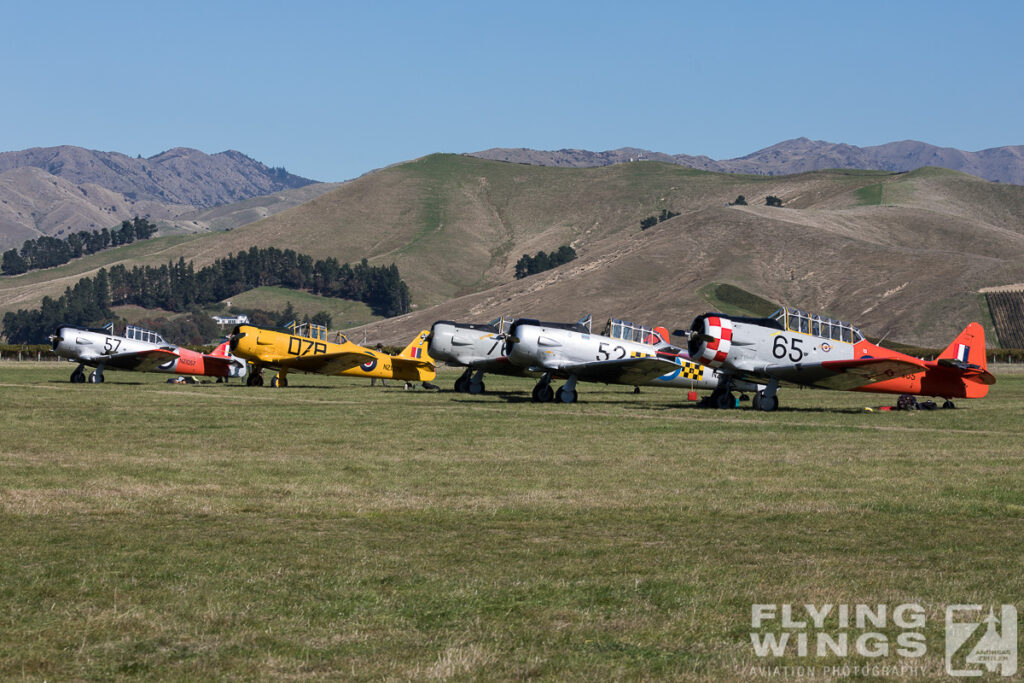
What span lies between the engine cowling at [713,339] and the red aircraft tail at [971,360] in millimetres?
6464

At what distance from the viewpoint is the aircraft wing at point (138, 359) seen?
4356 centimetres

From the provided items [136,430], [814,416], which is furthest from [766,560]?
[814,416]

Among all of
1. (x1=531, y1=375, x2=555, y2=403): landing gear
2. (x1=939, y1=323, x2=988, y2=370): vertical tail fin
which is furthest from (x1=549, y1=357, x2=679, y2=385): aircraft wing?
(x1=939, y1=323, x2=988, y2=370): vertical tail fin

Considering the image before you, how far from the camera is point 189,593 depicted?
7527mm

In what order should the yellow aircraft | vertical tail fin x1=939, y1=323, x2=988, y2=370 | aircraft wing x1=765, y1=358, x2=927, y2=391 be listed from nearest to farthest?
aircraft wing x1=765, y1=358, x2=927, y2=391 < vertical tail fin x1=939, y1=323, x2=988, y2=370 < the yellow aircraft

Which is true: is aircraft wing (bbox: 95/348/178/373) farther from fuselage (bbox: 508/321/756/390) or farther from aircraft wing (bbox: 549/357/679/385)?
aircraft wing (bbox: 549/357/679/385)

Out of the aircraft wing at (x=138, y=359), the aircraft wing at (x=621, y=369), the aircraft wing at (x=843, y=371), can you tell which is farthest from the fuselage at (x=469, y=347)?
the aircraft wing at (x=138, y=359)

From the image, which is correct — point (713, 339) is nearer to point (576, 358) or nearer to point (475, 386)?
point (576, 358)

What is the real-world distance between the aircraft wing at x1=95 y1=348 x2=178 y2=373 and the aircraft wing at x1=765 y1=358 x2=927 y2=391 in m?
26.1

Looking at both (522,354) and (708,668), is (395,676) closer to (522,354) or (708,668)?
(708,668)

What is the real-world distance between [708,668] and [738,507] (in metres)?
6.04

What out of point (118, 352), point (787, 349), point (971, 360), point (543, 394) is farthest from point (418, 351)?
point (971, 360)

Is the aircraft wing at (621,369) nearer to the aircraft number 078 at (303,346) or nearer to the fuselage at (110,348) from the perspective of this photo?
the aircraft number 078 at (303,346)

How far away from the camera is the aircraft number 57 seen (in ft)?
94.8
